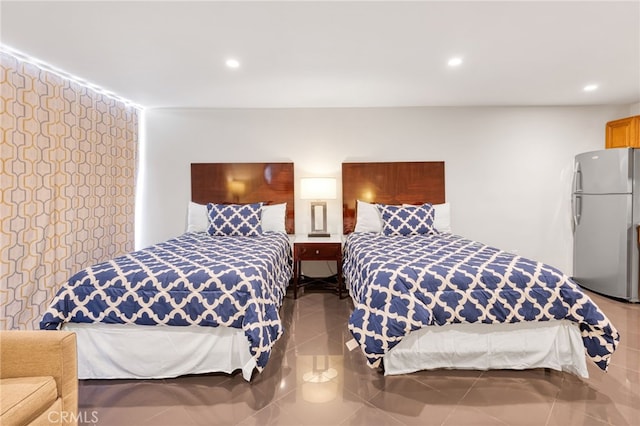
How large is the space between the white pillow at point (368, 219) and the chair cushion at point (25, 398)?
9.79 feet

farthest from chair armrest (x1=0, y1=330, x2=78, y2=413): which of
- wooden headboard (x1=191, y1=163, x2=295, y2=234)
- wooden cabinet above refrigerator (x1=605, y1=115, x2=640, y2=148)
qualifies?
wooden cabinet above refrigerator (x1=605, y1=115, x2=640, y2=148)

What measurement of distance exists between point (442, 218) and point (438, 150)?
3.00 feet

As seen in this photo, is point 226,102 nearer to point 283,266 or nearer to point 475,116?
Answer: point 283,266

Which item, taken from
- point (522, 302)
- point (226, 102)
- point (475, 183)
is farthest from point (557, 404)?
point (226, 102)

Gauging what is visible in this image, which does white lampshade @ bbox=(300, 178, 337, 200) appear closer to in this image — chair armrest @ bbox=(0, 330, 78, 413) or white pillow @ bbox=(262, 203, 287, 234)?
white pillow @ bbox=(262, 203, 287, 234)

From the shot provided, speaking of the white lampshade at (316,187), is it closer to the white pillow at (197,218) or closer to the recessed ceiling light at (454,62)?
the white pillow at (197,218)

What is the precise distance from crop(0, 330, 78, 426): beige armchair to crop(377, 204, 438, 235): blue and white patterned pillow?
9.35 ft

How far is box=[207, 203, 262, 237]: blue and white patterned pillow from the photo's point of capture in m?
3.47

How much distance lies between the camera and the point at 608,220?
3.56 meters

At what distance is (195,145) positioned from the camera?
4051 mm

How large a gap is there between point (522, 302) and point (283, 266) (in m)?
2.04

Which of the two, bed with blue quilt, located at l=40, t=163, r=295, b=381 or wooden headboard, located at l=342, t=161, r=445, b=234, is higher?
wooden headboard, located at l=342, t=161, r=445, b=234

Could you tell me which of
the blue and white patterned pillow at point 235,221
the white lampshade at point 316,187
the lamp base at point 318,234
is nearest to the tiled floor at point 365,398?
the blue and white patterned pillow at point 235,221

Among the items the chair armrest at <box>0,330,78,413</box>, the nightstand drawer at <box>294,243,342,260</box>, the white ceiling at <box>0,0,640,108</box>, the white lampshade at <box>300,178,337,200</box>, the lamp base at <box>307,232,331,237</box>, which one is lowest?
the chair armrest at <box>0,330,78,413</box>
